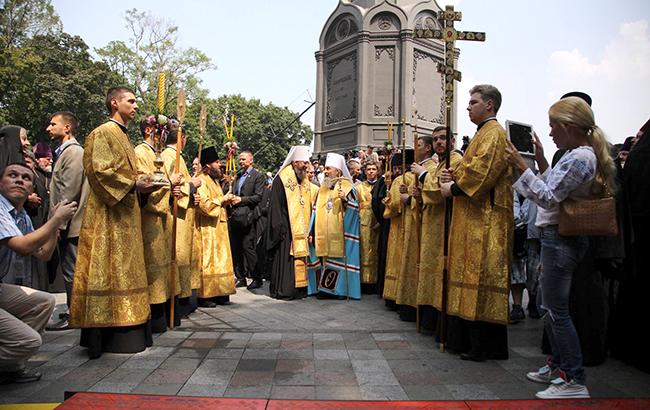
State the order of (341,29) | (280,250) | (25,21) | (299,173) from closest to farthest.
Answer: (280,250) < (299,173) < (341,29) < (25,21)

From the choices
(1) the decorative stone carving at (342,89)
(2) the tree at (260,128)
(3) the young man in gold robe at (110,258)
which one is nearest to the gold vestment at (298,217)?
(3) the young man in gold robe at (110,258)

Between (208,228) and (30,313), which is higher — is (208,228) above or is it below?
above

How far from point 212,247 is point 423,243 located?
3177 mm

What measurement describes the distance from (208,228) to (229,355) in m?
2.86

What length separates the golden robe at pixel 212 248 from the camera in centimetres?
681

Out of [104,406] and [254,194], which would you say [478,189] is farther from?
[254,194]

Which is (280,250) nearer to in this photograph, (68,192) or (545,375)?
(68,192)

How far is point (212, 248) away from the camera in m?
6.94

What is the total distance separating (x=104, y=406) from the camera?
10.2 ft

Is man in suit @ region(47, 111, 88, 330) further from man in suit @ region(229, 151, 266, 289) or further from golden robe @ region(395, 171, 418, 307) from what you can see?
golden robe @ region(395, 171, 418, 307)

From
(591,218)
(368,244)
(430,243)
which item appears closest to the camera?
(591,218)

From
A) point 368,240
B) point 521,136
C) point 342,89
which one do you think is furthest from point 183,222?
point 342,89

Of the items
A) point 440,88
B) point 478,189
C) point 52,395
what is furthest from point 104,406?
point 440,88

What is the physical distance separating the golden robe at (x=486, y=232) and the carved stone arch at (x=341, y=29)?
1452 centimetres
